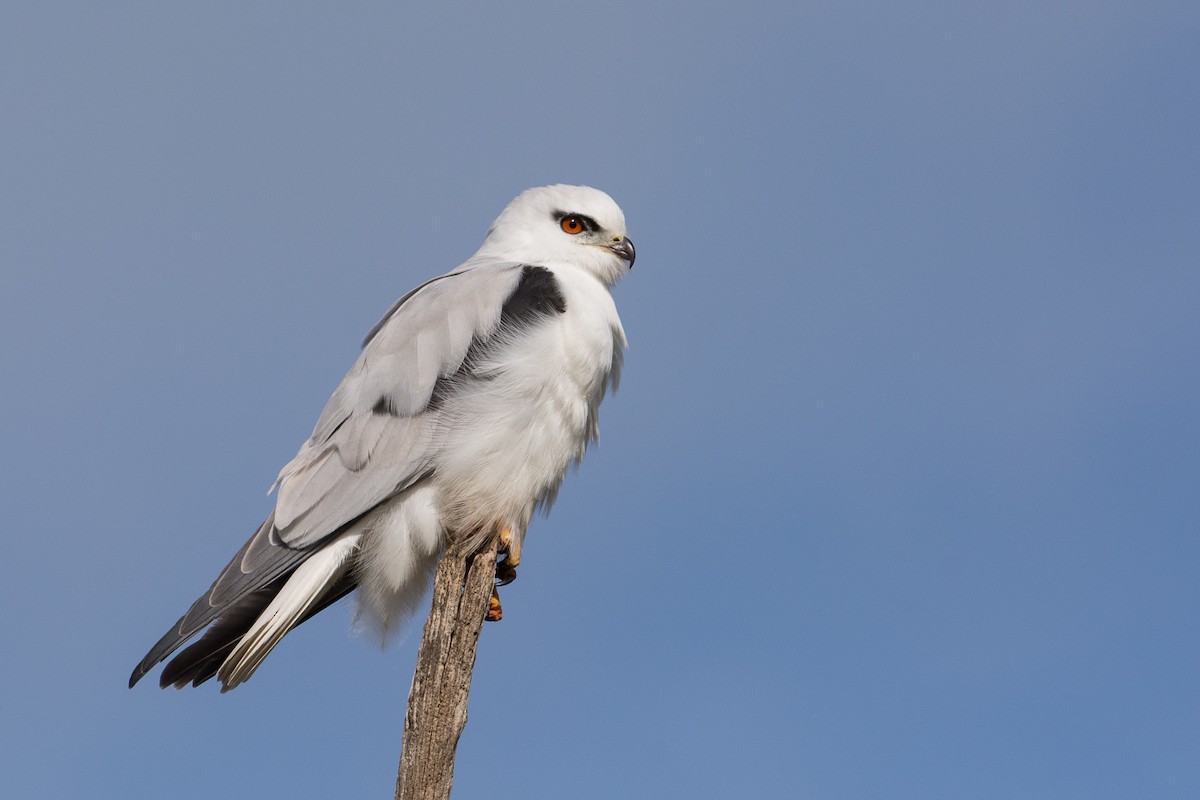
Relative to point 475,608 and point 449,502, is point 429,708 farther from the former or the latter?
point 449,502

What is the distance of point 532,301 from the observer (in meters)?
4.95

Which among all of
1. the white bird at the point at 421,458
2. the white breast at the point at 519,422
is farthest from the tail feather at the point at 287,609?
the white breast at the point at 519,422

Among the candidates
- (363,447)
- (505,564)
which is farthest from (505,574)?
(363,447)

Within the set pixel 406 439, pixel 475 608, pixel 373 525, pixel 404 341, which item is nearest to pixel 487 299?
pixel 404 341

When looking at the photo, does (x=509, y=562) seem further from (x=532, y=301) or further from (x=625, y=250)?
(x=625, y=250)

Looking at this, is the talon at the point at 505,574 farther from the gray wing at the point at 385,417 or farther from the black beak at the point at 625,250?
the black beak at the point at 625,250

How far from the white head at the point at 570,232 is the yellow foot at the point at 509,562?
157 centimetres

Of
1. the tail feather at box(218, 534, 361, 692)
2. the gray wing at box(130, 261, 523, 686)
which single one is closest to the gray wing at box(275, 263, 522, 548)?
the gray wing at box(130, 261, 523, 686)

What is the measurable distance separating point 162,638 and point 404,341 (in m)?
1.50

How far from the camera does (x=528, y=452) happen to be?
15.6 feet

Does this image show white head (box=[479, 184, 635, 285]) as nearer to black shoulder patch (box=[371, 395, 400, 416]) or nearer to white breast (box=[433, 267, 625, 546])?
white breast (box=[433, 267, 625, 546])

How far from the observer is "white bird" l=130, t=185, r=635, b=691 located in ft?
15.0

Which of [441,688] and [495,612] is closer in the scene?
[441,688]

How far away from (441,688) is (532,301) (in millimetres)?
1751
